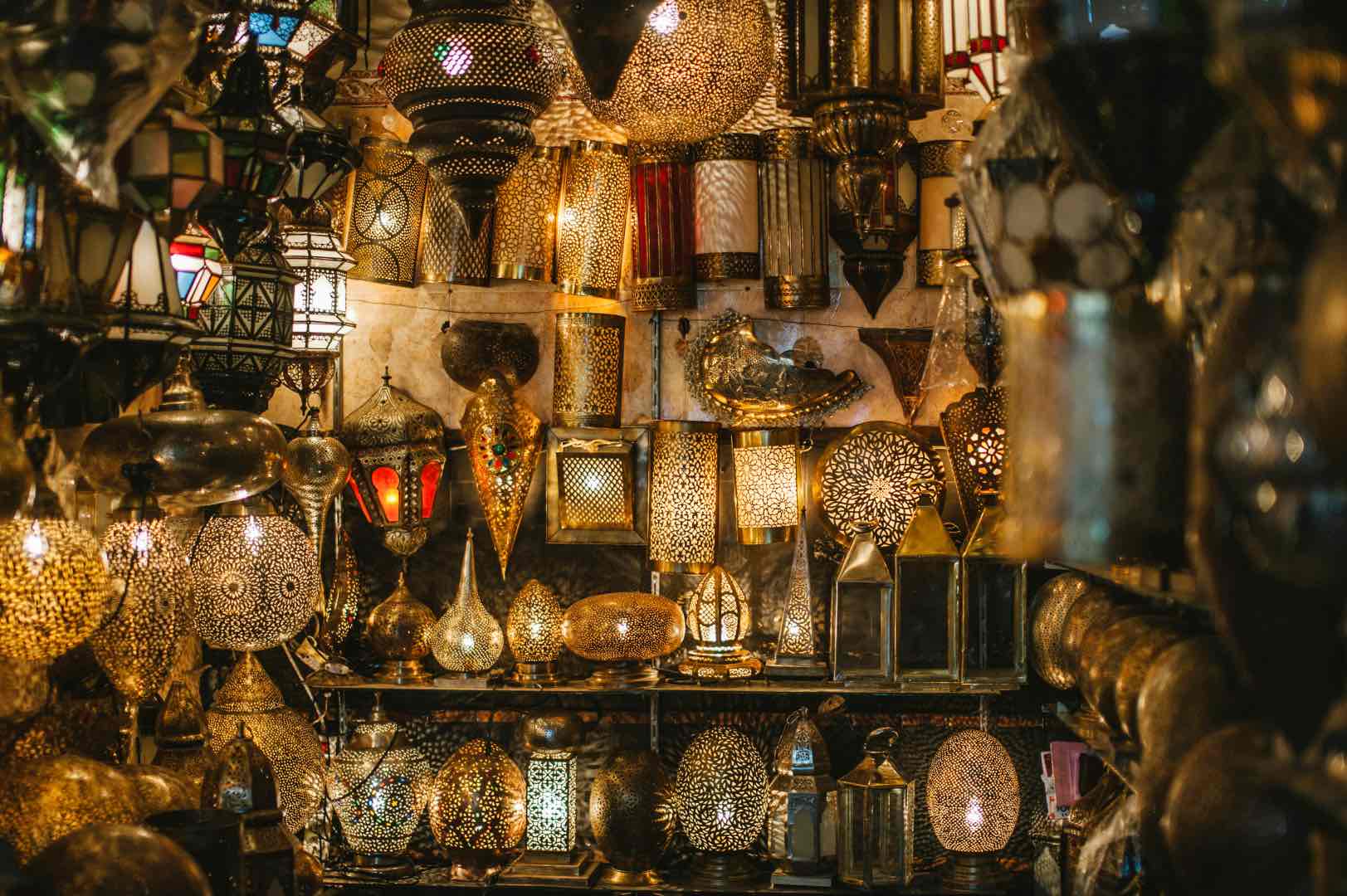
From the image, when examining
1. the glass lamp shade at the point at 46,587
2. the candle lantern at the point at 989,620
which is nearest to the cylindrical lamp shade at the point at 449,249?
the candle lantern at the point at 989,620

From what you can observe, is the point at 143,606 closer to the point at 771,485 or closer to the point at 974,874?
the point at 771,485

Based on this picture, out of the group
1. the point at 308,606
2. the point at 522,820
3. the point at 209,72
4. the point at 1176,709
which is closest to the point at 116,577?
the point at 209,72

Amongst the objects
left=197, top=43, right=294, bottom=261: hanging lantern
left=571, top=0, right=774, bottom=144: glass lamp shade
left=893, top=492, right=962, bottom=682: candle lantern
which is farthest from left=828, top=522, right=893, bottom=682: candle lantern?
left=197, top=43, right=294, bottom=261: hanging lantern

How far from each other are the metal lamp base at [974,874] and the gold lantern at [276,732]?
5.97ft

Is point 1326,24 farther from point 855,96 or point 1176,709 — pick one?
point 855,96

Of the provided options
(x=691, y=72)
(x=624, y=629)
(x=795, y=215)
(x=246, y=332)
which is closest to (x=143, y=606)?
(x=246, y=332)

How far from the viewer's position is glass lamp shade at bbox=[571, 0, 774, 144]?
2096mm

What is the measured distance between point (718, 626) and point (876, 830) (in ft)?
2.44

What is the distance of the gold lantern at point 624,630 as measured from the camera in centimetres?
405

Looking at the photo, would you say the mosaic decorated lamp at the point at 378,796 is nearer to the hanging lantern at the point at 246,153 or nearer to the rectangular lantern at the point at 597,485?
the rectangular lantern at the point at 597,485

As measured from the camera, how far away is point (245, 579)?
10.1ft

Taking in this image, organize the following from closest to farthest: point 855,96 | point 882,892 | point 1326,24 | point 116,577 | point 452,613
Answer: point 1326,24, point 116,577, point 855,96, point 882,892, point 452,613

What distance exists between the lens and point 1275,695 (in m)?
0.51

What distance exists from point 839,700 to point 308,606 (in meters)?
1.59
